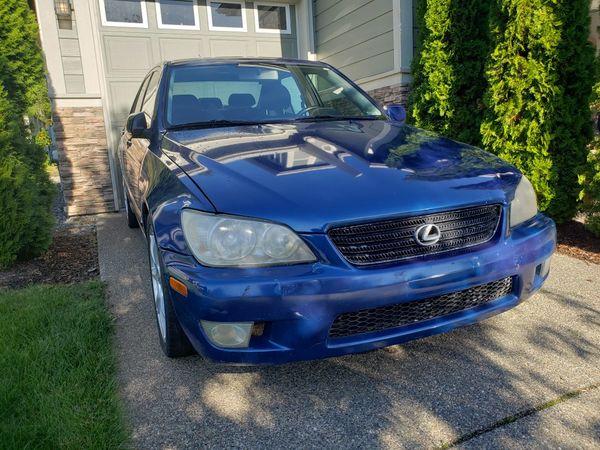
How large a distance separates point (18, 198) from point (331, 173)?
3.13 m

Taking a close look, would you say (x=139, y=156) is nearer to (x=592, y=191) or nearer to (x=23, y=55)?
(x=592, y=191)

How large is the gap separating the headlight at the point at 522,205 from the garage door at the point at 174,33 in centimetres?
559

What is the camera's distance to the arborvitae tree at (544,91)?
3.94m

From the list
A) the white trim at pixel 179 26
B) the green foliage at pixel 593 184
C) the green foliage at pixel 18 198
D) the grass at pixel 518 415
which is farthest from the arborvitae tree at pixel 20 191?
the green foliage at pixel 593 184

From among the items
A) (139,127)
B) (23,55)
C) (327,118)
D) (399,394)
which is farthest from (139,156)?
(23,55)

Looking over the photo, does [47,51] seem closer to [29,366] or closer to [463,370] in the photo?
[29,366]

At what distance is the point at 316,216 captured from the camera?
1759mm

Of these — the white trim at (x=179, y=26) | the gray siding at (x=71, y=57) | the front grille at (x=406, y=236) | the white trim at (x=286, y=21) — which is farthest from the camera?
the white trim at (x=286, y=21)

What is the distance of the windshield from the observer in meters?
2.97

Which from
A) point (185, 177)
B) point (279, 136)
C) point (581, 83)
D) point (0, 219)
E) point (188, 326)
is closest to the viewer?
point (188, 326)

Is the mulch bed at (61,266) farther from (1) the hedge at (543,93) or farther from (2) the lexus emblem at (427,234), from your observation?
(1) the hedge at (543,93)

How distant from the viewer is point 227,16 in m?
6.93

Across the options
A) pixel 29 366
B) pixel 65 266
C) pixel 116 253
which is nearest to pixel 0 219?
pixel 65 266

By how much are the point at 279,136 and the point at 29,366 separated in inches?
67.7
